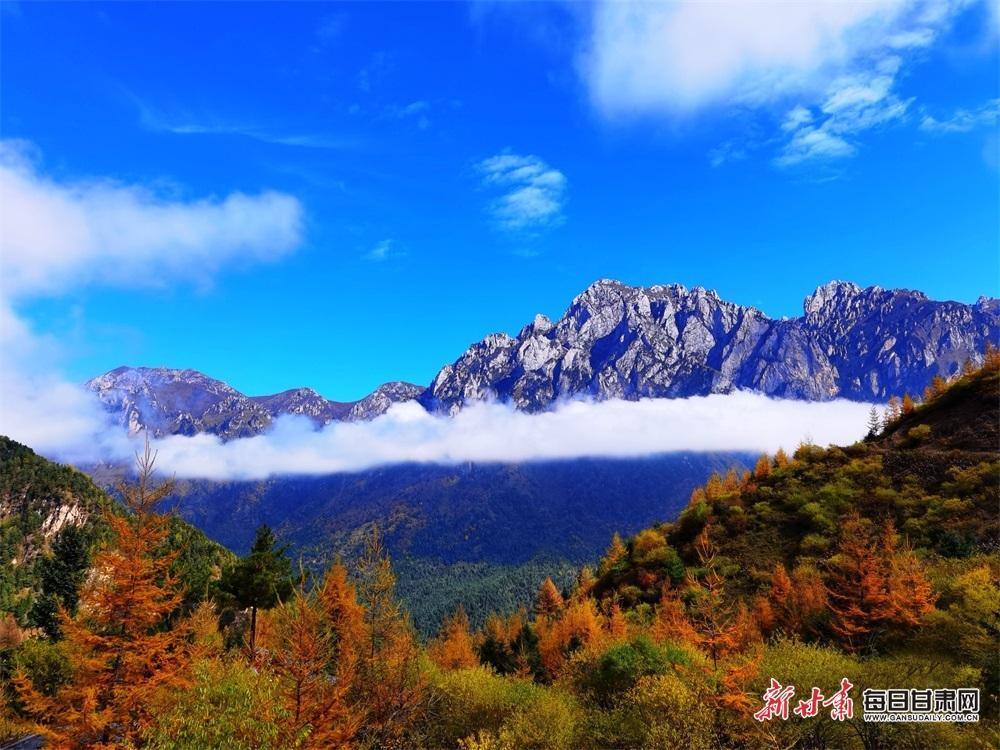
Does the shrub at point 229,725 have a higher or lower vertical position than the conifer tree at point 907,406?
lower

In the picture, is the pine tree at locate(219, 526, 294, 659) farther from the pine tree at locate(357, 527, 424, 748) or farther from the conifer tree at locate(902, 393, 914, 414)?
the conifer tree at locate(902, 393, 914, 414)

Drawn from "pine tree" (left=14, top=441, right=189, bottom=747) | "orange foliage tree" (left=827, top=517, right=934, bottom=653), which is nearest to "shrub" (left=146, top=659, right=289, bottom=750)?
"pine tree" (left=14, top=441, right=189, bottom=747)

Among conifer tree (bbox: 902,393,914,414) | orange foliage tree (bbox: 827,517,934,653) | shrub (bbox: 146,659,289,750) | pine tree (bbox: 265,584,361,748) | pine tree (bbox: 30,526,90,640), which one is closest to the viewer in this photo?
shrub (bbox: 146,659,289,750)

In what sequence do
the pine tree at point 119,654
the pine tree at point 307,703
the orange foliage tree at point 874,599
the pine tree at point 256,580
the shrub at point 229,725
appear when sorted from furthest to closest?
the pine tree at point 256,580, the orange foliage tree at point 874,599, the pine tree at point 119,654, the pine tree at point 307,703, the shrub at point 229,725

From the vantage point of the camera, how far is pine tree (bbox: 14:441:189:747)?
28.8 m

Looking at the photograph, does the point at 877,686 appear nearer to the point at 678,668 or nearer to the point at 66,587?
the point at 678,668

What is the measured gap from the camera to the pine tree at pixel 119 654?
28844 mm

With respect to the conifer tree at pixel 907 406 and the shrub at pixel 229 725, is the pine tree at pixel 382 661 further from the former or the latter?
the conifer tree at pixel 907 406

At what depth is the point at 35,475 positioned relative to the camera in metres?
178

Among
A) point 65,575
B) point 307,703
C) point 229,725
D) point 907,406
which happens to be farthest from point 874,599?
point 65,575

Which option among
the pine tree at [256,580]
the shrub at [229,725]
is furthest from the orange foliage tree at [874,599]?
the pine tree at [256,580]

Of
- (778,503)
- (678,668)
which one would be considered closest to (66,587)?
(678,668)

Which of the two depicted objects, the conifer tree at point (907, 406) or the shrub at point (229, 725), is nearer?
the shrub at point (229, 725)

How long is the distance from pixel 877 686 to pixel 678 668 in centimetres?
1227
